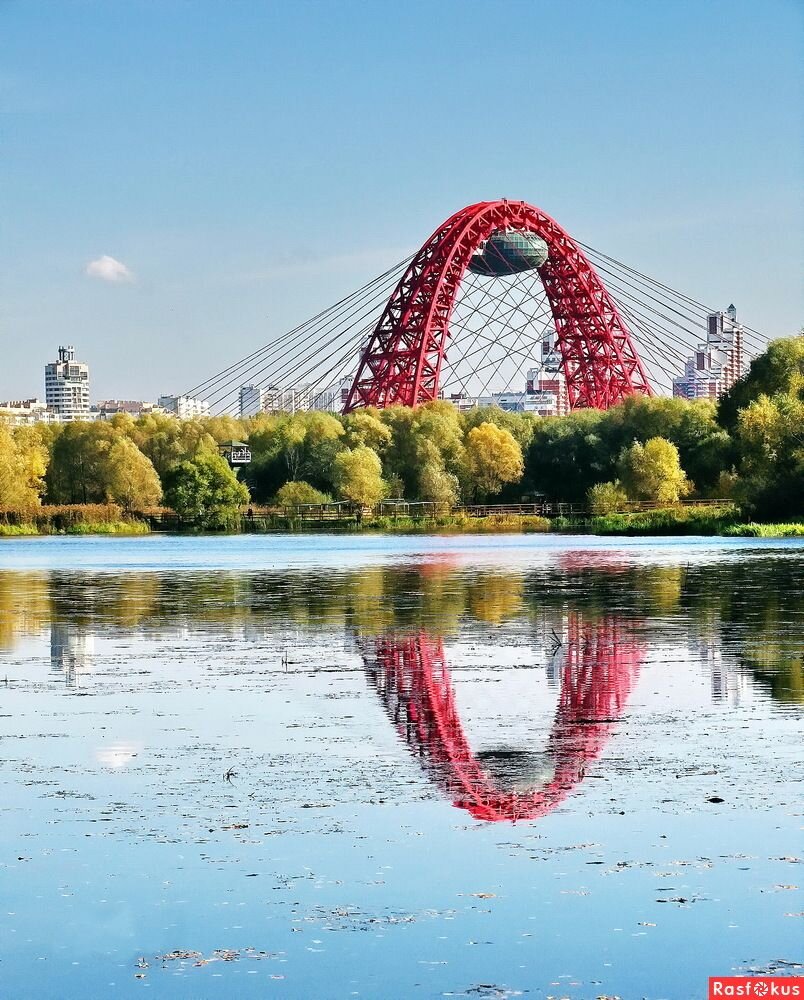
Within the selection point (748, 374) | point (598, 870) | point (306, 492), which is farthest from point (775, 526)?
point (598, 870)

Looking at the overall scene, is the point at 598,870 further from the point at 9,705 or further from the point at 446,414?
the point at 446,414

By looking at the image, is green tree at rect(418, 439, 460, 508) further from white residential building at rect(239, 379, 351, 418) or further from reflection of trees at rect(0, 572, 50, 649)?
reflection of trees at rect(0, 572, 50, 649)

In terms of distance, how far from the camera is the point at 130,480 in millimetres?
81062

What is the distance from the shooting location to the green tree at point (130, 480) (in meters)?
81.1

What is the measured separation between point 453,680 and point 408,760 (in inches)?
163

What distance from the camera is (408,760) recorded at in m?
10.2

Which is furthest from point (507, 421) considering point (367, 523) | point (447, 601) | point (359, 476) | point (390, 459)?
point (447, 601)

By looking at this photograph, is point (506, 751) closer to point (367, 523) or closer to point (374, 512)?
point (367, 523)

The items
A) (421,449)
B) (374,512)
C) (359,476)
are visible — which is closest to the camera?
(359,476)

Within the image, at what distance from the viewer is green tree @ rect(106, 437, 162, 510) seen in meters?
81.1

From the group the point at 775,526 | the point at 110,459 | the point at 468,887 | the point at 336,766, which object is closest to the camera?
the point at 468,887

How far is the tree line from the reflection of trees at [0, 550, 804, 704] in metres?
33.8

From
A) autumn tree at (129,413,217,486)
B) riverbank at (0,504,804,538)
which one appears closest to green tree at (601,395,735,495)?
riverbank at (0,504,804,538)

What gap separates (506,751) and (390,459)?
74.2 metres
